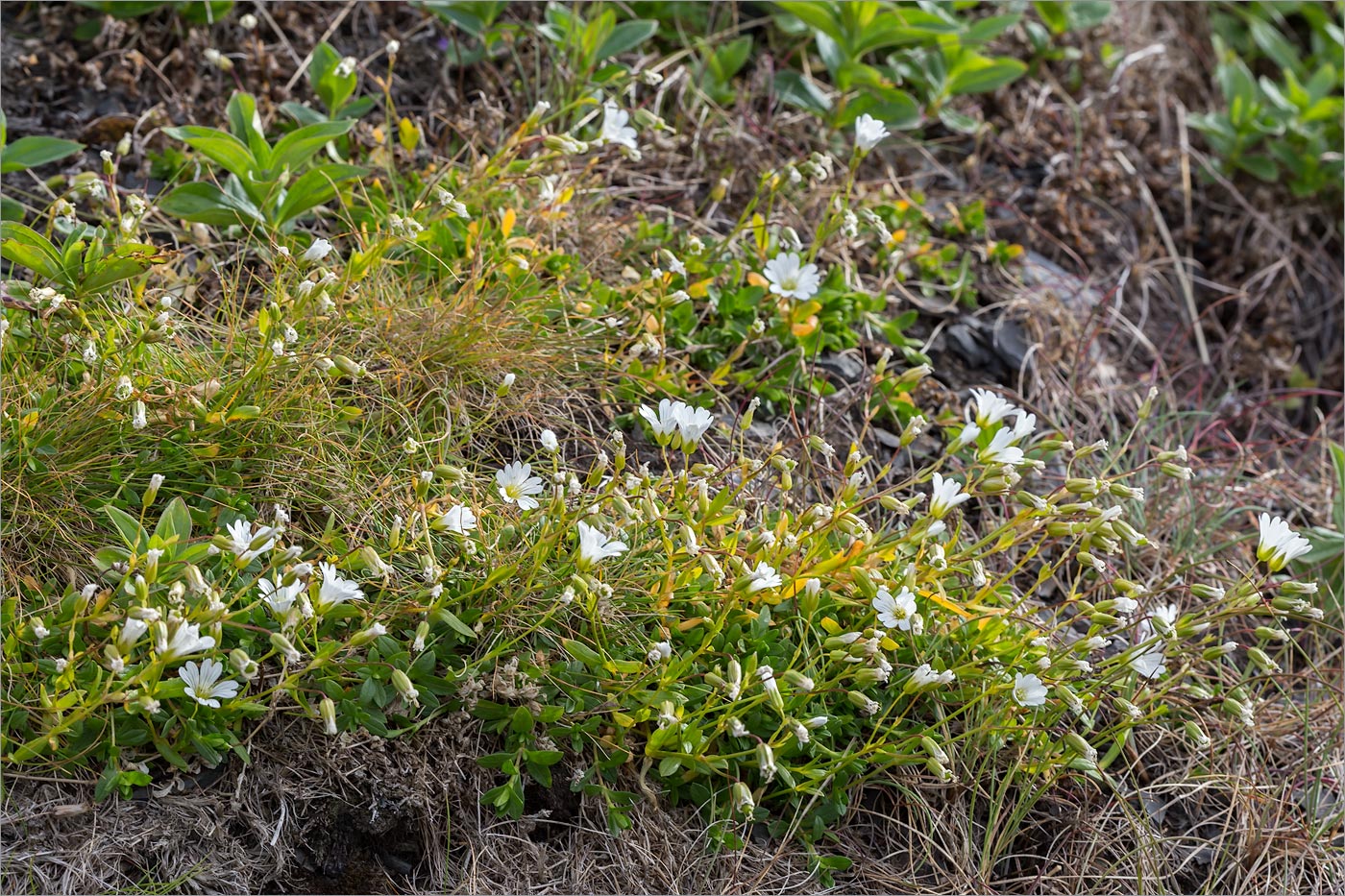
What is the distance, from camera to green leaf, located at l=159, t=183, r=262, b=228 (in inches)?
100

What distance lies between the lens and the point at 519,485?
80.7 inches

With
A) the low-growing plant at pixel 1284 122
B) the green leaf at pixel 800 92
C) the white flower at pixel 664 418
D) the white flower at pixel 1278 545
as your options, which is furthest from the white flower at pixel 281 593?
the low-growing plant at pixel 1284 122

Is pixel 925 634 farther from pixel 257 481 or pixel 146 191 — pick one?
pixel 146 191

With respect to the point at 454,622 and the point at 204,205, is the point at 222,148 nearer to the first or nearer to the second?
the point at 204,205

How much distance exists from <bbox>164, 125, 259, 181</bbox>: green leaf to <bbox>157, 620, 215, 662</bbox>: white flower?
1.20m

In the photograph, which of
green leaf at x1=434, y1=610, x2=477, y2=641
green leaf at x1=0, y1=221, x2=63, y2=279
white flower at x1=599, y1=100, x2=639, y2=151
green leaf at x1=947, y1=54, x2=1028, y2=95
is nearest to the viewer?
green leaf at x1=434, y1=610, x2=477, y2=641

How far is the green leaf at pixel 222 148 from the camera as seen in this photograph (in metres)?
2.46

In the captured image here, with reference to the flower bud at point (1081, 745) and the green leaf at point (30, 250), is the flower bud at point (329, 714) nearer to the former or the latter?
the green leaf at point (30, 250)

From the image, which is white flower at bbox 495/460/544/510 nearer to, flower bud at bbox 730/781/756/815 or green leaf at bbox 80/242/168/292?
flower bud at bbox 730/781/756/815

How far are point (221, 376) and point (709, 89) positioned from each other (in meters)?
1.78

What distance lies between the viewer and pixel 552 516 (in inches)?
77.9

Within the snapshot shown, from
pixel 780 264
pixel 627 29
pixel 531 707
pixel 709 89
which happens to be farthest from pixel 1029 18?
pixel 531 707

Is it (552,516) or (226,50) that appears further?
(226,50)

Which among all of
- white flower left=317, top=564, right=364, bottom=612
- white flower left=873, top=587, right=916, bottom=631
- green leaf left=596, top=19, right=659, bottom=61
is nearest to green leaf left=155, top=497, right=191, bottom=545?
white flower left=317, top=564, right=364, bottom=612
